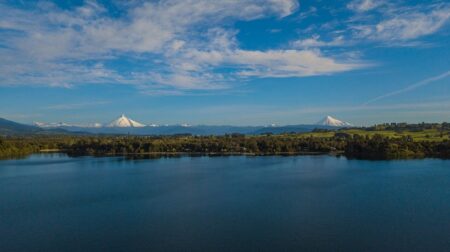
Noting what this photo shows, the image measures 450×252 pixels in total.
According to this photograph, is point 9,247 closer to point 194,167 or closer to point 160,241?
point 160,241

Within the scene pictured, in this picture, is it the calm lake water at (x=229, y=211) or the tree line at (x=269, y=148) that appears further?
the tree line at (x=269, y=148)

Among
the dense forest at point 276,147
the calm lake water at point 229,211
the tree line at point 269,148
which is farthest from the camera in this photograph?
the dense forest at point 276,147

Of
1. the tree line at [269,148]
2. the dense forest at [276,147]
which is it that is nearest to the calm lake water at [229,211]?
the tree line at [269,148]

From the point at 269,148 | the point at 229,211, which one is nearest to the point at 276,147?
the point at 269,148

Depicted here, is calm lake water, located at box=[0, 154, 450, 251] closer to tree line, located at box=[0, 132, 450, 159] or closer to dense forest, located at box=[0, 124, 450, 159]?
tree line, located at box=[0, 132, 450, 159]

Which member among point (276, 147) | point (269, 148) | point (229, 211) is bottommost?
point (229, 211)

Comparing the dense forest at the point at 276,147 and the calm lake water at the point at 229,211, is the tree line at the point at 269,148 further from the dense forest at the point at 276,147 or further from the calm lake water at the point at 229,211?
the calm lake water at the point at 229,211

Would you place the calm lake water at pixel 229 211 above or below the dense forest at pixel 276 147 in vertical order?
below

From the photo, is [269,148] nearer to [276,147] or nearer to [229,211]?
[276,147]

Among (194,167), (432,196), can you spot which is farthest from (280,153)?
(432,196)
